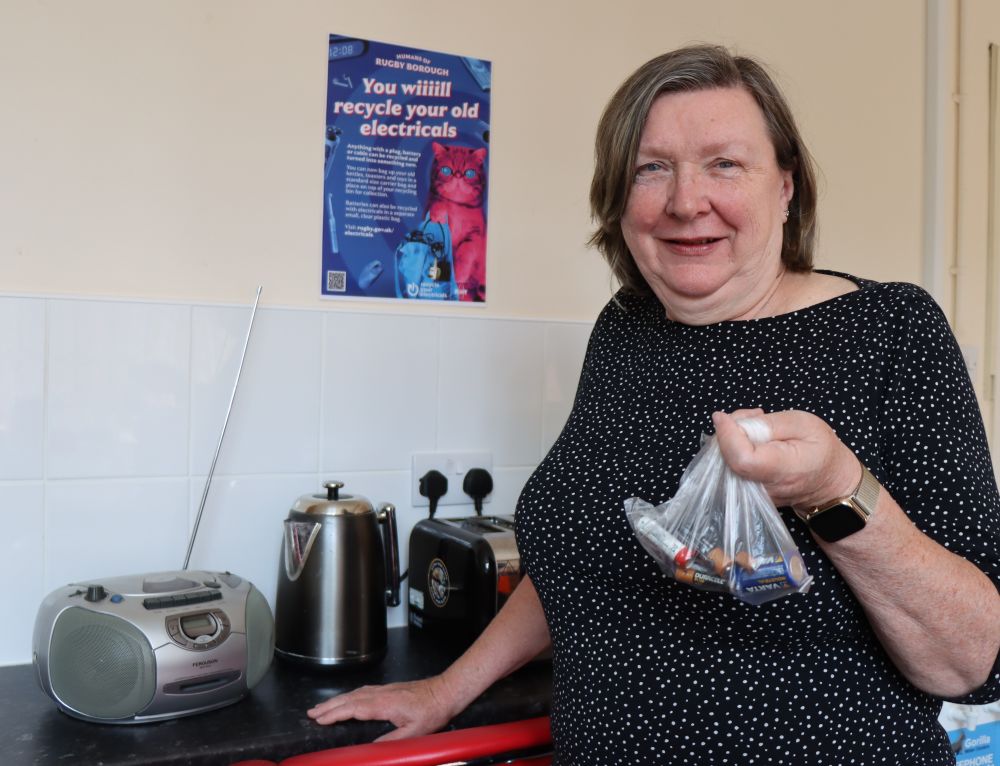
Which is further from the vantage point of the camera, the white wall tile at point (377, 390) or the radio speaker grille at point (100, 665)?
the white wall tile at point (377, 390)

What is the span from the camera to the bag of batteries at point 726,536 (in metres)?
0.66

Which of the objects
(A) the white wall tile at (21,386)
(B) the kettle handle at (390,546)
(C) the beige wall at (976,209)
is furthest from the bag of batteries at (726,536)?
(C) the beige wall at (976,209)

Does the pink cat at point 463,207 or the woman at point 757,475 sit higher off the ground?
the pink cat at point 463,207

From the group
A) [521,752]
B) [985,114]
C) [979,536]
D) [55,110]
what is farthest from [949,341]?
[985,114]

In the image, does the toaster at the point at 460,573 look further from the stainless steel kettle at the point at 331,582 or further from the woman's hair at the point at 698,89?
the woman's hair at the point at 698,89

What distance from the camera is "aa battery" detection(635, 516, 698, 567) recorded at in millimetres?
696

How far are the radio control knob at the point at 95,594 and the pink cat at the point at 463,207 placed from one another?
755 mm

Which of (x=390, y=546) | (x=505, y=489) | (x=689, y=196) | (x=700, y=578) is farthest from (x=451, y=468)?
(x=700, y=578)

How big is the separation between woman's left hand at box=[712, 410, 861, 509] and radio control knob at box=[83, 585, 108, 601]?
834 mm

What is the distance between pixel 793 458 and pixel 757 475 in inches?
1.1

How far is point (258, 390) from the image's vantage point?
4.68ft

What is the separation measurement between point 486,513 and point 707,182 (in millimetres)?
864

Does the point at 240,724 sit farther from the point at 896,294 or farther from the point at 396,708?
the point at 896,294

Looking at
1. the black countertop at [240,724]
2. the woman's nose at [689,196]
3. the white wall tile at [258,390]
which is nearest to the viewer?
the woman's nose at [689,196]
